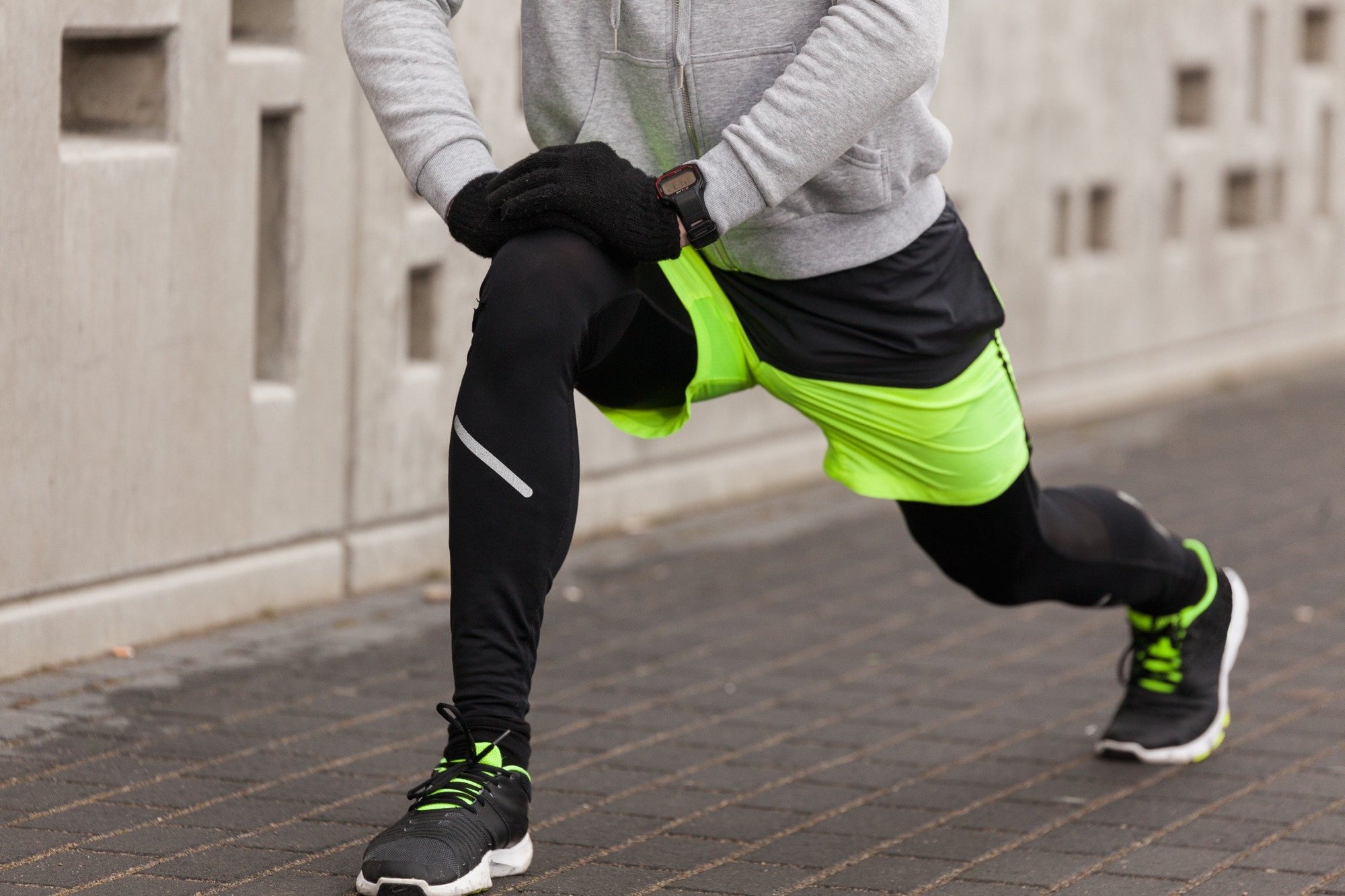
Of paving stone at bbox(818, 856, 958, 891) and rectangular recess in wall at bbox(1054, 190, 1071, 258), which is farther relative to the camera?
rectangular recess in wall at bbox(1054, 190, 1071, 258)

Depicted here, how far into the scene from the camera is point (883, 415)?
11.6 feet

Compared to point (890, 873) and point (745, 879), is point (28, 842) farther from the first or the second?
point (890, 873)

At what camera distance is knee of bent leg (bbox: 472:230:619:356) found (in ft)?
9.86

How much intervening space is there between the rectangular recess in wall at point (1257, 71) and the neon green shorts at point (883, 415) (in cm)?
678

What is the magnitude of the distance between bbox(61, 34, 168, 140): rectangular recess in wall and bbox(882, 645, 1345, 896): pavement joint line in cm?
245

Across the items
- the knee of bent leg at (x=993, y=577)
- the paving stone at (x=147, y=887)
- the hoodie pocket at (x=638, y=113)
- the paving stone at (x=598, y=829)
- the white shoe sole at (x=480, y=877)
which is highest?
the hoodie pocket at (x=638, y=113)

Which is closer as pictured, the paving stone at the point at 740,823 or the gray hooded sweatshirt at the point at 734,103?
the gray hooded sweatshirt at the point at 734,103

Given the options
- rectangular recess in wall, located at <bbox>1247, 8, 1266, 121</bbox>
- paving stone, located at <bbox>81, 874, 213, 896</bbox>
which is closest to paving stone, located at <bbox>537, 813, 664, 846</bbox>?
paving stone, located at <bbox>81, 874, 213, 896</bbox>

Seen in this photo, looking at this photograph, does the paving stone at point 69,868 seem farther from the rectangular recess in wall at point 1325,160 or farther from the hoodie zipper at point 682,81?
the rectangular recess in wall at point 1325,160

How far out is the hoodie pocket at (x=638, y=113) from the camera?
10.7 ft

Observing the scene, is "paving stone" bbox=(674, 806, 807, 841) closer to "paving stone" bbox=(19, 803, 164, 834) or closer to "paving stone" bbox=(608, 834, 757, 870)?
"paving stone" bbox=(608, 834, 757, 870)

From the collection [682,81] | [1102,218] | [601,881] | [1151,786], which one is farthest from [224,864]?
[1102,218]

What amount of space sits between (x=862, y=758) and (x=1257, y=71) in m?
6.80

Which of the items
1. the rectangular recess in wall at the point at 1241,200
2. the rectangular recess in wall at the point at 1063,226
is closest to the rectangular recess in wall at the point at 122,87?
the rectangular recess in wall at the point at 1063,226
